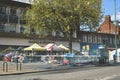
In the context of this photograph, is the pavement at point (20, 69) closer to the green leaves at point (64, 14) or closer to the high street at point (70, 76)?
the high street at point (70, 76)

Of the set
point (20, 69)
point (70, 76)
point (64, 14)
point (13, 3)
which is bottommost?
point (70, 76)

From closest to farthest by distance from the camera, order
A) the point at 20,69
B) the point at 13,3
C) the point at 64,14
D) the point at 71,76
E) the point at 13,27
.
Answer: the point at 71,76
the point at 20,69
the point at 64,14
the point at 13,27
the point at 13,3

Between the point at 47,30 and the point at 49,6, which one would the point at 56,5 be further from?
the point at 47,30

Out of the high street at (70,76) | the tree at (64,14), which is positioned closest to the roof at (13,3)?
the tree at (64,14)

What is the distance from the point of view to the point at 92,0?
146 ft

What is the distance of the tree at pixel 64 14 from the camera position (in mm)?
43875

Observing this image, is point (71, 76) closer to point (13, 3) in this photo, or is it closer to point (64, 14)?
point (64, 14)

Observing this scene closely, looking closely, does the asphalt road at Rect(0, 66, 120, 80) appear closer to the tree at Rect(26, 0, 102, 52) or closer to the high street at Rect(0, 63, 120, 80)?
the high street at Rect(0, 63, 120, 80)

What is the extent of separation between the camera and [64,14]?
44656mm

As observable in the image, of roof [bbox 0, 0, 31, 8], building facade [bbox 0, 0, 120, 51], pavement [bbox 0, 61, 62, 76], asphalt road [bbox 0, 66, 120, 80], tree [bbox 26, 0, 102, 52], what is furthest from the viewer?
roof [bbox 0, 0, 31, 8]

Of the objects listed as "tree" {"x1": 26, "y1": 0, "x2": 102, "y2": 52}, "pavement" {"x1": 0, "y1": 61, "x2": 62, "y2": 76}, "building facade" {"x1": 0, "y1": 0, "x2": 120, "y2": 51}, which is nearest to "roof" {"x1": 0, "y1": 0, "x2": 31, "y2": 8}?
"building facade" {"x1": 0, "y1": 0, "x2": 120, "y2": 51}

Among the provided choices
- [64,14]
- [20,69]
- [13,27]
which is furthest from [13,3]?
[20,69]

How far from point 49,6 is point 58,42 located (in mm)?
33811

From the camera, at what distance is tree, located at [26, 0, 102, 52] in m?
43.9
